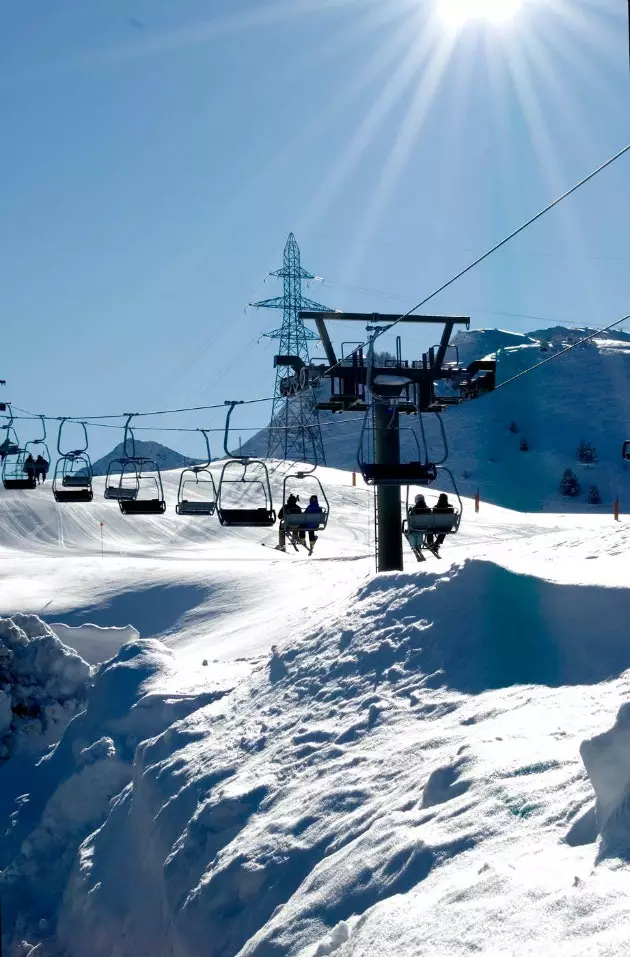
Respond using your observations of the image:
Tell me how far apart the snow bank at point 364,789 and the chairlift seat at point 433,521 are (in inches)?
59.9

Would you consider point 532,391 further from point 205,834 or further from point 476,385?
point 205,834

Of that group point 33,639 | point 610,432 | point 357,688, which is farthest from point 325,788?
point 610,432

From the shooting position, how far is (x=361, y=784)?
28.3 ft

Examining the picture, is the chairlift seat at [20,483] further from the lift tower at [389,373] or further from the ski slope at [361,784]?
the lift tower at [389,373]

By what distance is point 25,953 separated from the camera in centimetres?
1044

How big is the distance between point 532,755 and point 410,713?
256 centimetres

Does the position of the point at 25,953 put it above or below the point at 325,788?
below

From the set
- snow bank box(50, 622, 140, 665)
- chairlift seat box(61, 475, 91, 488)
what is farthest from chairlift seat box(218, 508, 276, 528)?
snow bank box(50, 622, 140, 665)

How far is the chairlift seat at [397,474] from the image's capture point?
13352 mm

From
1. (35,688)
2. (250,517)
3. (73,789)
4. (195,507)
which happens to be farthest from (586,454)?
(73,789)

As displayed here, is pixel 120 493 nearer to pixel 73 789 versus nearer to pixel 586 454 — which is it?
pixel 73 789

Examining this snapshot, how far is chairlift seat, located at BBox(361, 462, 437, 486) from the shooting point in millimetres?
13352

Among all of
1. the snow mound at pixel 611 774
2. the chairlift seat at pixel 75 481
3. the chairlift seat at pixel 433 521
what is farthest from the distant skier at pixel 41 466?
the snow mound at pixel 611 774

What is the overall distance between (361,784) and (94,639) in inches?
459
